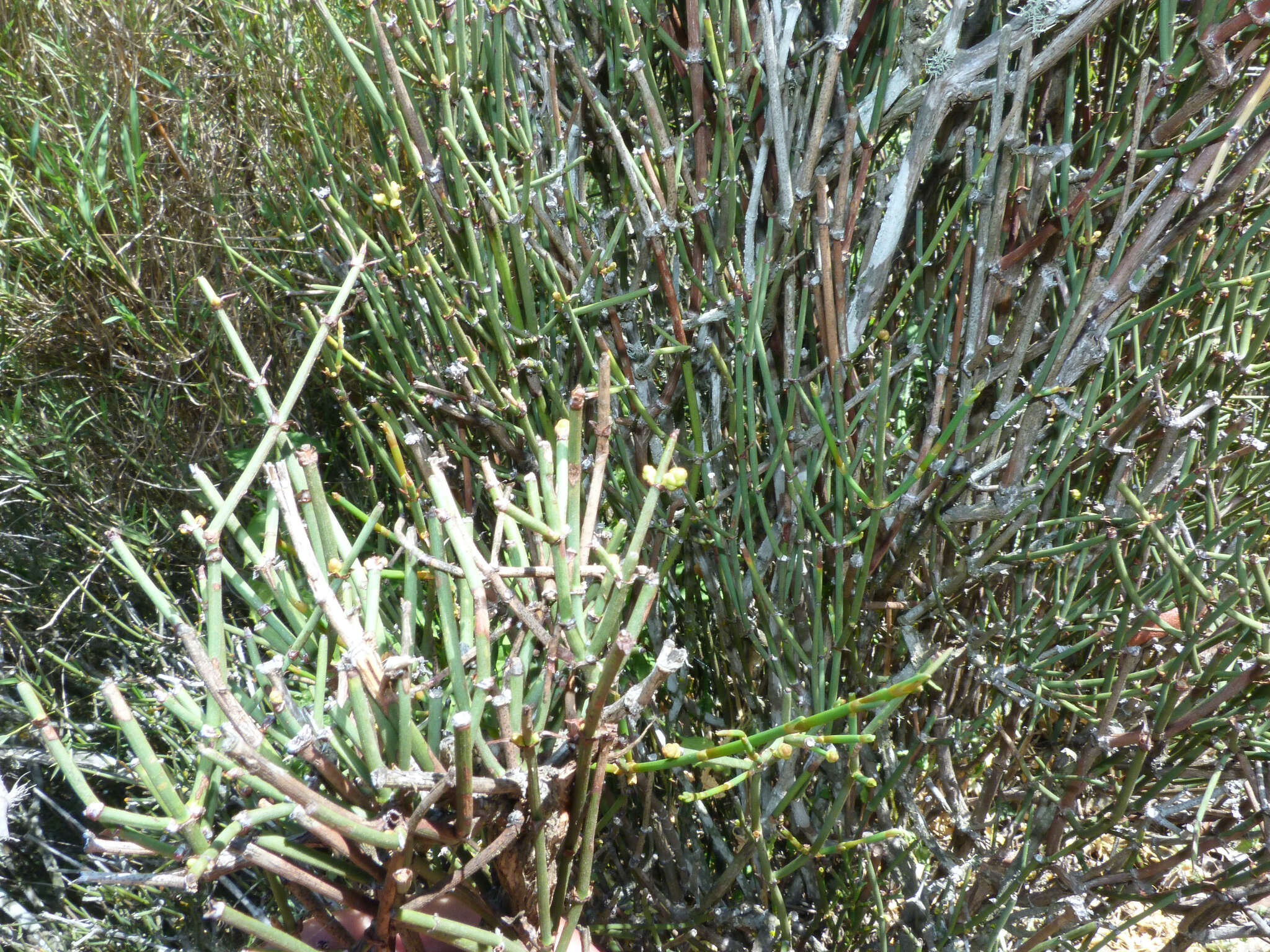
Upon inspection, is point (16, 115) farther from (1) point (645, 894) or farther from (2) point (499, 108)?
(1) point (645, 894)

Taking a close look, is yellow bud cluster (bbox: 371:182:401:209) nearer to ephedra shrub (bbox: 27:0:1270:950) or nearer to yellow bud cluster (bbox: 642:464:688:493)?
ephedra shrub (bbox: 27:0:1270:950)

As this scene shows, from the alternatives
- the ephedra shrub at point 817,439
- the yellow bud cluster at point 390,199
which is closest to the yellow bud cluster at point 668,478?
the ephedra shrub at point 817,439

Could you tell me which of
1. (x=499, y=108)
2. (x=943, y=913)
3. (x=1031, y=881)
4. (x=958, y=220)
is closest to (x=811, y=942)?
(x=943, y=913)

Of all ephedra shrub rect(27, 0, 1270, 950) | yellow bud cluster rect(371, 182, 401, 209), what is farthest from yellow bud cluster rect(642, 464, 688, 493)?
yellow bud cluster rect(371, 182, 401, 209)

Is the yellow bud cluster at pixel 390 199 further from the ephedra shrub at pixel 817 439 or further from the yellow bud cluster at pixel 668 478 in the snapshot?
the yellow bud cluster at pixel 668 478

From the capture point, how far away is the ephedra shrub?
0.86 meters

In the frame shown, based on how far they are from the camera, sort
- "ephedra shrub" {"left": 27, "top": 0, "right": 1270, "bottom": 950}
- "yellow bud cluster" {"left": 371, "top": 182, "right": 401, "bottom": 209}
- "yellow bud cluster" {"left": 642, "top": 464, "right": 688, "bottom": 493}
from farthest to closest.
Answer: "yellow bud cluster" {"left": 371, "top": 182, "right": 401, "bottom": 209}, "ephedra shrub" {"left": 27, "top": 0, "right": 1270, "bottom": 950}, "yellow bud cluster" {"left": 642, "top": 464, "right": 688, "bottom": 493}

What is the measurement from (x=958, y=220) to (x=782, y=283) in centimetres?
24

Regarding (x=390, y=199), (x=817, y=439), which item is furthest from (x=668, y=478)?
(x=390, y=199)

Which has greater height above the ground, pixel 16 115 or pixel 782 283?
pixel 16 115

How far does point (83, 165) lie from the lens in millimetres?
1536

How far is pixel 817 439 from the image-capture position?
1.16 metres

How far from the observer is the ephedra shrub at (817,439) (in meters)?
0.86

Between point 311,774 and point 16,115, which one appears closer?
point 311,774
